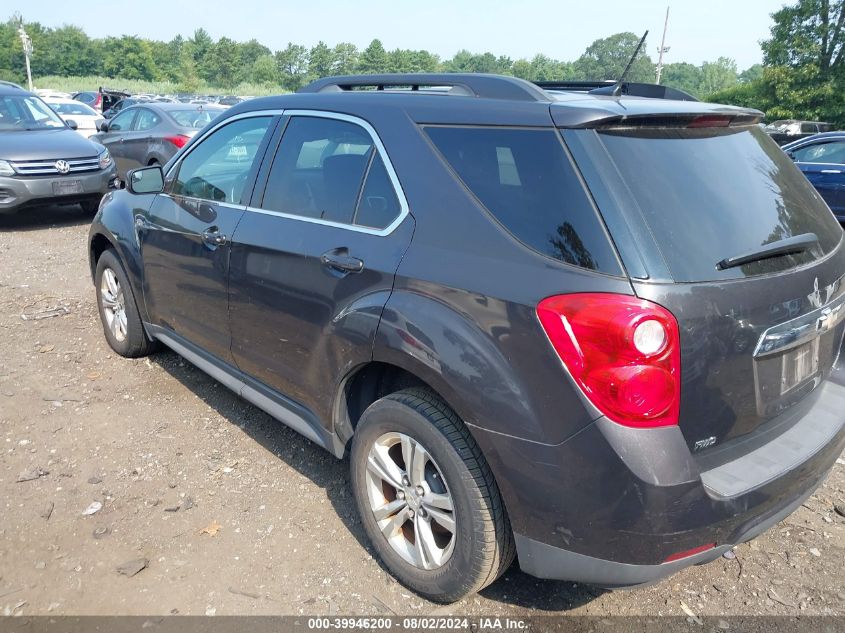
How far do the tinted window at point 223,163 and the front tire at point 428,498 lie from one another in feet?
5.14

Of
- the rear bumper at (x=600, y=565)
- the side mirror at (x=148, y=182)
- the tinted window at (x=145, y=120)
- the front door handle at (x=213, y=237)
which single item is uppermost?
the side mirror at (x=148, y=182)

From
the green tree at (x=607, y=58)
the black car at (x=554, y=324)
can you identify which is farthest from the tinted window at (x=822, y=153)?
the green tree at (x=607, y=58)

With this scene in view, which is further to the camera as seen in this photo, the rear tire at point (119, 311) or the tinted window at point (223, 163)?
the rear tire at point (119, 311)

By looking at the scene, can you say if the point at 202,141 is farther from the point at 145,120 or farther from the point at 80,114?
the point at 80,114

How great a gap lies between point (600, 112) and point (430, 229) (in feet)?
2.26

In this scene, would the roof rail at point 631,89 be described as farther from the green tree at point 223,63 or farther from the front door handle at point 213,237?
the green tree at point 223,63

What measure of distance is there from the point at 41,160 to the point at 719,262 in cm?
914

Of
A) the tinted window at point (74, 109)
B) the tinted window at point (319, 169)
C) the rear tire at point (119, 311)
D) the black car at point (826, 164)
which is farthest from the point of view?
the tinted window at point (74, 109)

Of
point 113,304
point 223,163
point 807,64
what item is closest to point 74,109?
point 113,304

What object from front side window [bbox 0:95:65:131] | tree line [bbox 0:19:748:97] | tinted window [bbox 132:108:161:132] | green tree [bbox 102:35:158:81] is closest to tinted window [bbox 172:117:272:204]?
front side window [bbox 0:95:65:131]

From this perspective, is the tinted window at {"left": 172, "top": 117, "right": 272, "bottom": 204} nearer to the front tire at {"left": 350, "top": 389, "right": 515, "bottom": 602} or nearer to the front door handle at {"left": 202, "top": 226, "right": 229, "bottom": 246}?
the front door handle at {"left": 202, "top": 226, "right": 229, "bottom": 246}

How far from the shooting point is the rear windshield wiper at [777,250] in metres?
Result: 2.12

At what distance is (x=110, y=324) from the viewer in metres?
4.94

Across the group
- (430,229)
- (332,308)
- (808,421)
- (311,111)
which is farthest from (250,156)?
(808,421)
